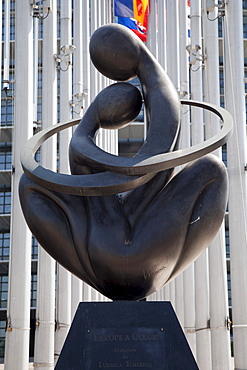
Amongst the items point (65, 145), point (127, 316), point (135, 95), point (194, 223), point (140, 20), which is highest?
point (140, 20)

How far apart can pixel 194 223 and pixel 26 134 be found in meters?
7.99

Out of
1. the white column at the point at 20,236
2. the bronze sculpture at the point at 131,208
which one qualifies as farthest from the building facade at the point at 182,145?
the bronze sculpture at the point at 131,208

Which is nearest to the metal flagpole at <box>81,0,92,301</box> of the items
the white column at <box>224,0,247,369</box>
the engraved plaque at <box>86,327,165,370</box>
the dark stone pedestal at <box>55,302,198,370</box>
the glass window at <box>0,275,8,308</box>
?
the white column at <box>224,0,247,369</box>

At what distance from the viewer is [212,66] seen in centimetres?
1786

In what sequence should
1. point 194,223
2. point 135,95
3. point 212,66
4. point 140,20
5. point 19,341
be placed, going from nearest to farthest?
1. point 194,223
2. point 135,95
3. point 19,341
4. point 212,66
5. point 140,20

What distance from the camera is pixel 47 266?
17.1 meters

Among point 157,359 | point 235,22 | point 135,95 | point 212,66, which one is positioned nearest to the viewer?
point 157,359

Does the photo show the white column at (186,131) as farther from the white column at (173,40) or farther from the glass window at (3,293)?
the glass window at (3,293)

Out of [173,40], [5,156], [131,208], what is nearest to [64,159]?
[173,40]

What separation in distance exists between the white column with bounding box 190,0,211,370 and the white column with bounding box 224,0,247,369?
11.2ft

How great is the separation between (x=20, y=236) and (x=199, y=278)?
6477 mm

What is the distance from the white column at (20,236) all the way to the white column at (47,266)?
2364mm

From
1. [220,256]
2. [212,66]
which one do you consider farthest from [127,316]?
[212,66]

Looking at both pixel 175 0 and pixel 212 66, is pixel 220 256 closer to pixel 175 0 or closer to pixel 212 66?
pixel 212 66
